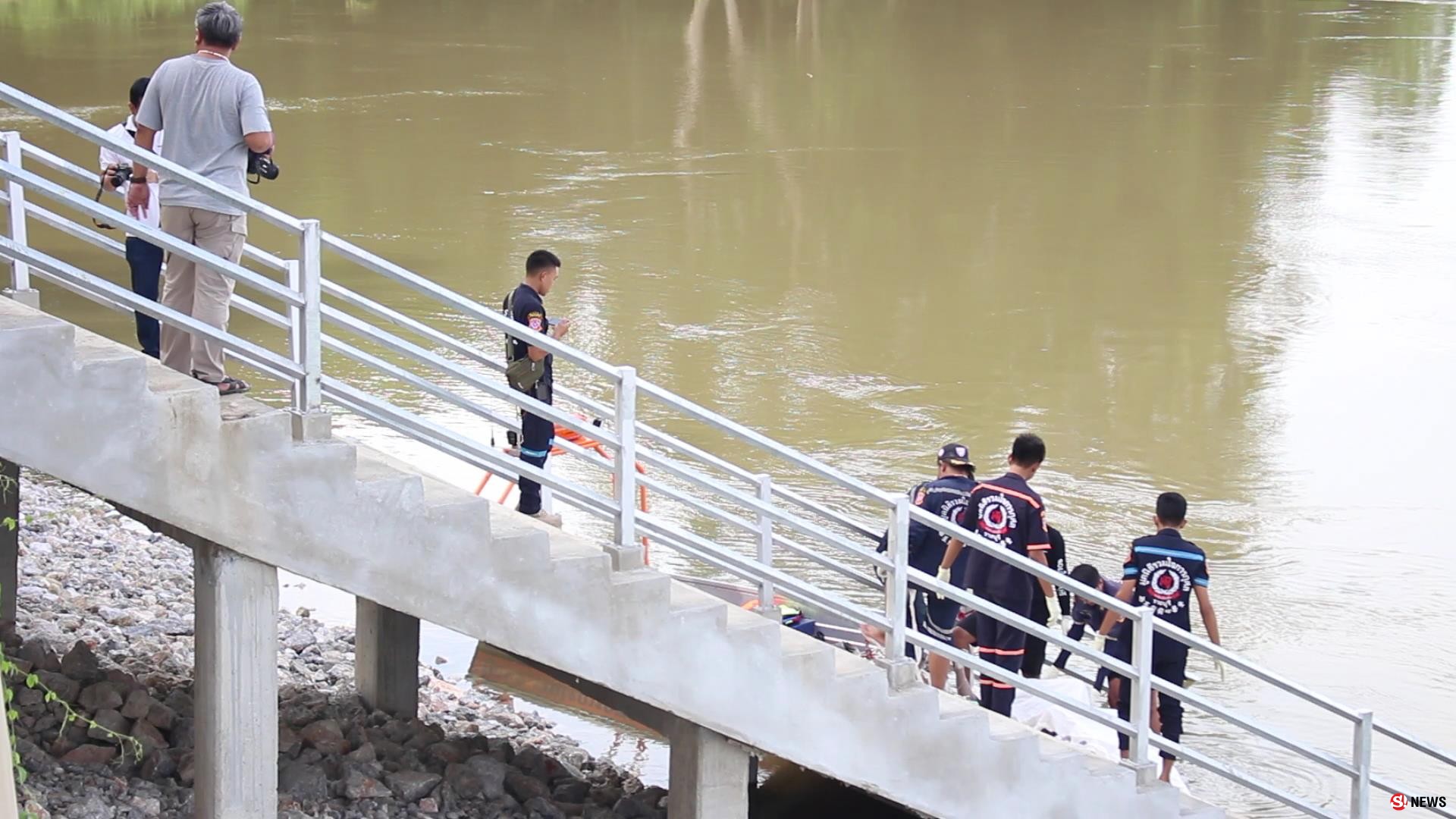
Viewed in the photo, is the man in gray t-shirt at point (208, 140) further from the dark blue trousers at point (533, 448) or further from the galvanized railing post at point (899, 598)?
the galvanized railing post at point (899, 598)

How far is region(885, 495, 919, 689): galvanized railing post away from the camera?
6441 millimetres

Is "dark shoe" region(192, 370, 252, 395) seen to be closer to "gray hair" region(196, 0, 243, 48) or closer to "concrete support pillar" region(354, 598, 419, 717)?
"gray hair" region(196, 0, 243, 48)

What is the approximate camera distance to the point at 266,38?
4094 centimetres

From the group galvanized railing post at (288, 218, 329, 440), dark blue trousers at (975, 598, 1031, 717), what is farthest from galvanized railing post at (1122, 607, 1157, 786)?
galvanized railing post at (288, 218, 329, 440)

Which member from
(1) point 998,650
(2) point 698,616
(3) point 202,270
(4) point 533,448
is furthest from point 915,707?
(3) point 202,270

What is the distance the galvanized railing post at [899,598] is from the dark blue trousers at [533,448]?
1.55 metres

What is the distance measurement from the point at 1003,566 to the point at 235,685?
3.10 metres

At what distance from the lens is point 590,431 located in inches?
243

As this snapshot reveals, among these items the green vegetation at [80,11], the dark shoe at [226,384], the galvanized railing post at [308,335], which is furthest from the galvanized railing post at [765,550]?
the green vegetation at [80,11]

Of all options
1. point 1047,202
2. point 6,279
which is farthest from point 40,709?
point 1047,202

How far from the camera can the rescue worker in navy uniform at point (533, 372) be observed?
7.31 m

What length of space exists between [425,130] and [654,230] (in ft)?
27.3

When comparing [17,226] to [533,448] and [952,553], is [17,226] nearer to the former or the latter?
[533,448]

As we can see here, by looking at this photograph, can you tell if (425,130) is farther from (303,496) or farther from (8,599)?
(303,496)
